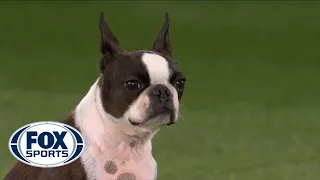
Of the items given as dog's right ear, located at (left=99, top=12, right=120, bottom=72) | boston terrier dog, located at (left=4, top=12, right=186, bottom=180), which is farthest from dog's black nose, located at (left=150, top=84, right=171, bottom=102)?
dog's right ear, located at (left=99, top=12, right=120, bottom=72)

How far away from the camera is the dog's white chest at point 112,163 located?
3.80 meters

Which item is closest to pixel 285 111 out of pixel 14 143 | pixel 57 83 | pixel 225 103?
pixel 225 103

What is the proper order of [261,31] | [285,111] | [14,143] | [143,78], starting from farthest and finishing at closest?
1. [261,31]
2. [285,111]
3. [14,143]
4. [143,78]

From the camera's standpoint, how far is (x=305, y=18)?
9.70 meters

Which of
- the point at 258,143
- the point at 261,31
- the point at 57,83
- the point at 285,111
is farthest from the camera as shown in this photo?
the point at 261,31

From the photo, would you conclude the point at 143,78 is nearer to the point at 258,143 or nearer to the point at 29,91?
the point at 258,143

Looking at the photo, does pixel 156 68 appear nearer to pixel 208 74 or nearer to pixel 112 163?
pixel 112 163

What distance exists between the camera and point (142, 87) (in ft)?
11.8

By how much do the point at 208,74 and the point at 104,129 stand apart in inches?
176

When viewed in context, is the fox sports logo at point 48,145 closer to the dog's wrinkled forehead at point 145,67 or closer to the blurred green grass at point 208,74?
the dog's wrinkled forehead at point 145,67

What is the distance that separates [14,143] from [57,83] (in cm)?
347

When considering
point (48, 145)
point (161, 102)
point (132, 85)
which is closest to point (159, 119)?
point (161, 102)

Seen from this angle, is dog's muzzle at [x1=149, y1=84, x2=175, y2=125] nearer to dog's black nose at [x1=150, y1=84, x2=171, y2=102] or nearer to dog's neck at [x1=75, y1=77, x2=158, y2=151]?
dog's black nose at [x1=150, y1=84, x2=171, y2=102]

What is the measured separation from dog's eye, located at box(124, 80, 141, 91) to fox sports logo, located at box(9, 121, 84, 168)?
0.41 metres
